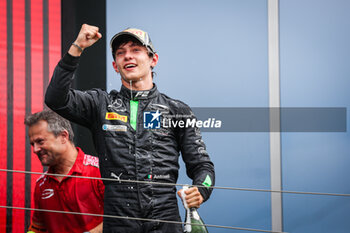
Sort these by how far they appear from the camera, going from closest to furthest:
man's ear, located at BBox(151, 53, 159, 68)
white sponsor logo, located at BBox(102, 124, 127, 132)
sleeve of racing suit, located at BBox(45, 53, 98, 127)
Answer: sleeve of racing suit, located at BBox(45, 53, 98, 127) < white sponsor logo, located at BBox(102, 124, 127, 132) < man's ear, located at BBox(151, 53, 159, 68)

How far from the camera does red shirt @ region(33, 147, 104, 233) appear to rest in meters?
1.43

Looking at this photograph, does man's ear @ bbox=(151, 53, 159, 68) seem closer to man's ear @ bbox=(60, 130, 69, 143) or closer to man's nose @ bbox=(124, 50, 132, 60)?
man's nose @ bbox=(124, 50, 132, 60)

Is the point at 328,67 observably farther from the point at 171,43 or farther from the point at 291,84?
the point at 171,43

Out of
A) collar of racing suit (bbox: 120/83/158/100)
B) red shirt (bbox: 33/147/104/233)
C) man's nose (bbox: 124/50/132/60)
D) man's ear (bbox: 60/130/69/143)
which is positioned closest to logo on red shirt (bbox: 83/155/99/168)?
red shirt (bbox: 33/147/104/233)

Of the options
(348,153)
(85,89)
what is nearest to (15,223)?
(85,89)

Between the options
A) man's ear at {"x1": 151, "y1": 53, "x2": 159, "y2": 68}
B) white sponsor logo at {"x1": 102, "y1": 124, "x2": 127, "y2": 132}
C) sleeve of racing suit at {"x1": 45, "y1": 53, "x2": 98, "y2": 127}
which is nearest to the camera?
sleeve of racing suit at {"x1": 45, "y1": 53, "x2": 98, "y2": 127}

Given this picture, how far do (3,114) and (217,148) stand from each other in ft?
2.72

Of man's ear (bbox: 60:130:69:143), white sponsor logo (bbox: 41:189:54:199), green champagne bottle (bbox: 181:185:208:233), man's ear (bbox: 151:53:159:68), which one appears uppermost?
man's ear (bbox: 151:53:159:68)

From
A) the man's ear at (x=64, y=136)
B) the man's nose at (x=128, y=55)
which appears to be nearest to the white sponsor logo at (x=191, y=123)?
the man's nose at (x=128, y=55)

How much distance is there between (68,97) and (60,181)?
0.36 m

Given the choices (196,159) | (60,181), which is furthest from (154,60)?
(60,181)

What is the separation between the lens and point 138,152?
1.33m

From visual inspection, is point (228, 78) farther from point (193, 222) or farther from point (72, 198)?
point (72, 198)

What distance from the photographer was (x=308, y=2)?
1.48m
